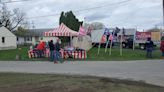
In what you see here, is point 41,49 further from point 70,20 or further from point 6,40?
point 6,40

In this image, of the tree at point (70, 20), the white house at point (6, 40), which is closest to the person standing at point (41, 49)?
the tree at point (70, 20)

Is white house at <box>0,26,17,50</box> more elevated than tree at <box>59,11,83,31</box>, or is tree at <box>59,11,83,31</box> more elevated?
tree at <box>59,11,83,31</box>

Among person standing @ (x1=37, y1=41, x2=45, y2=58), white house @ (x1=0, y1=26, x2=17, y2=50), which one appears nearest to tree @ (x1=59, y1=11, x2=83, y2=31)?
white house @ (x1=0, y1=26, x2=17, y2=50)

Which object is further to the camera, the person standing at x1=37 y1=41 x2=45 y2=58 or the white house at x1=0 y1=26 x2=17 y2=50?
the white house at x1=0 y1=26 x2=17 y2=50

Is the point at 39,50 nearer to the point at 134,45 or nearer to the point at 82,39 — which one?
the point at 82,39

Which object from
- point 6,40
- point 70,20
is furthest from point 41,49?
point 6,40

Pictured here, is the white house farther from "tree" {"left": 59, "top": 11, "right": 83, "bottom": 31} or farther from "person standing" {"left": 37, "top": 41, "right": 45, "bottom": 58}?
"person standing" {"left": 37, "top": 41, "right": 45, "bottom": 58}

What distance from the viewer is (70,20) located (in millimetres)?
69250

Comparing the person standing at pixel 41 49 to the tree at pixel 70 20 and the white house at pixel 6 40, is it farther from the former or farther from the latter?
the white house at pixel 6 40

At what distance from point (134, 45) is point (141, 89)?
42.2 metres

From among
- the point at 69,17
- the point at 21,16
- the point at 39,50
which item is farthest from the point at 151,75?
the point at 21,16

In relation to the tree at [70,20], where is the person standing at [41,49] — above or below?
below

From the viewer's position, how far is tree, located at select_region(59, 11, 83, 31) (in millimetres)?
68938

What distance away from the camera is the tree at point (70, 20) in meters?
68.9
